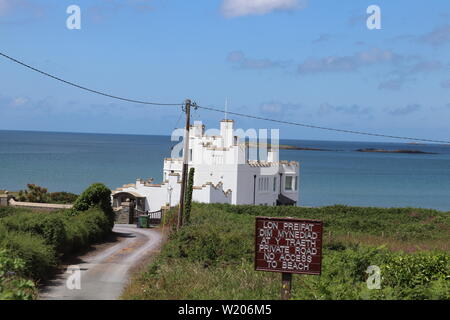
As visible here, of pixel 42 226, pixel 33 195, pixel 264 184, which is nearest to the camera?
pixel 42 226

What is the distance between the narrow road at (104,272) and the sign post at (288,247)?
18.5ft

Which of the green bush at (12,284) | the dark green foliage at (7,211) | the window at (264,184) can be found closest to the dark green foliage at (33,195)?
the dark green foliage at (7,211)

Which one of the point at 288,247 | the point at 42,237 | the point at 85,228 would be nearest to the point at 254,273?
the point at 288,247

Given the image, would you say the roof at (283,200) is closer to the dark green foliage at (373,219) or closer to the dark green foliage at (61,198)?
the dark green foliage at (373,219)

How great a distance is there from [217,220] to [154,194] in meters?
22.7

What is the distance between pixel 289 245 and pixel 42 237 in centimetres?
1240

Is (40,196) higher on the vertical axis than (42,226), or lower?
higher

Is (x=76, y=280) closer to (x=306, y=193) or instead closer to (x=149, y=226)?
(x=149, y=226)

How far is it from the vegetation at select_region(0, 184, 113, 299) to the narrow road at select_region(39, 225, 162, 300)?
0.75 m

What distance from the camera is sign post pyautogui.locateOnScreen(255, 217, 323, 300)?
44.7ft

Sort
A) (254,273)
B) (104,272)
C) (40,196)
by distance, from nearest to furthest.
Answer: (254,273), (104,272), (40,196)

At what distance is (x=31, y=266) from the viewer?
18.9 metres

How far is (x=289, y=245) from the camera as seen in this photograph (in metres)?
13.8

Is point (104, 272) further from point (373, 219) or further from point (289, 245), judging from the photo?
point (373, 219)
